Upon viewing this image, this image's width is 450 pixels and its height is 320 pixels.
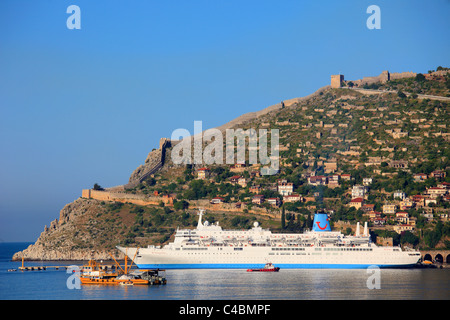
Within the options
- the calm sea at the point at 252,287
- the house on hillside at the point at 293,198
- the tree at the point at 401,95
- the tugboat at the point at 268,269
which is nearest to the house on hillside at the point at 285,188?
the house on hillside at the point at 293,198

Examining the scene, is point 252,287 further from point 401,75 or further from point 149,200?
point 401,75

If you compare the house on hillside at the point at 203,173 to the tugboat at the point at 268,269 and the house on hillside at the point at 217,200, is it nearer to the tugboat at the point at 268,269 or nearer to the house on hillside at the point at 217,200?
the house on hillside at the point at 217,200

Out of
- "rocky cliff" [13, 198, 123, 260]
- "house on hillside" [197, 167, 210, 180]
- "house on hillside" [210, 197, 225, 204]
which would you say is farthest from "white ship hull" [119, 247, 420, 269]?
"house on hillside" [197, 167, 210, 180]

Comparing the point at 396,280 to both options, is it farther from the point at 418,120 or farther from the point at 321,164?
the point at 418,120

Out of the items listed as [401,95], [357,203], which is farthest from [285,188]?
[401,95]

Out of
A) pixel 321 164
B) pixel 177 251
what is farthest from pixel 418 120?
pixel 177 251
